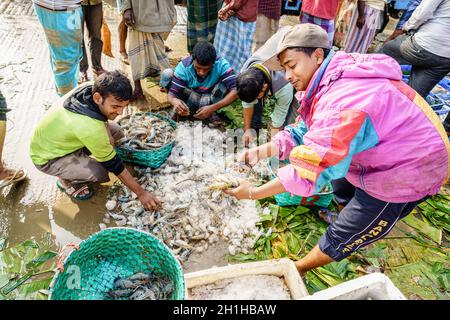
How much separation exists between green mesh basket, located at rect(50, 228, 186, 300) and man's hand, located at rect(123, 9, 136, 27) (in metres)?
3.41

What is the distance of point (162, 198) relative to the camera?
366 cm

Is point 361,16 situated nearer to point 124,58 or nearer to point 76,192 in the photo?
point 124,58

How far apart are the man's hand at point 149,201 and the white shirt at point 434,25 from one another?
165 inches

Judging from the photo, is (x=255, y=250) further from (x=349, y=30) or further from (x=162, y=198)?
(x=349, y=30)

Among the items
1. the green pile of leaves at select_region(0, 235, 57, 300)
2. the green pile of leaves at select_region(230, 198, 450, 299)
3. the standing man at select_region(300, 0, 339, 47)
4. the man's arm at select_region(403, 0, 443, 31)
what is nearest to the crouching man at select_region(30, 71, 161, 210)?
the green pile of leaves at select_region(0, 235, 57, 300)

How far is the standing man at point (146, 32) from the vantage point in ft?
15.0

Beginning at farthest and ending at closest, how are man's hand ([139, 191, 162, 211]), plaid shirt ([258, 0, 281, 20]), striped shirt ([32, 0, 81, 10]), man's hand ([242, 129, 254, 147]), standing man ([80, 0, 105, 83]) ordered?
plaid shirt ([258, 0, 281, 20]) → standing man ([80, 0, 105, 83]) → man's hand ([242, 129, 254, 147]) → striped shirt ([32, 0, 81, 10]) → man's hand ([139, 191, 162, 211])

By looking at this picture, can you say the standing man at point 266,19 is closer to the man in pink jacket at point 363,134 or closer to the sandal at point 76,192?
the man in pink jacket at point 363,134

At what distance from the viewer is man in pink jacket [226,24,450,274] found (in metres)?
1.85

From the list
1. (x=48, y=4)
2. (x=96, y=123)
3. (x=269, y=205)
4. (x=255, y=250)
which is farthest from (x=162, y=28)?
(x=255, y=250)

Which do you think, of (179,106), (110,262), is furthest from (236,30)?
(110,262)

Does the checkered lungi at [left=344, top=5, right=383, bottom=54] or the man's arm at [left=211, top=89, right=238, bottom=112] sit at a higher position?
the checkered lungi at [left=344, top=5, right=383, bottom=54]

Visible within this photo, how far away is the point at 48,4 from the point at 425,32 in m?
4.91

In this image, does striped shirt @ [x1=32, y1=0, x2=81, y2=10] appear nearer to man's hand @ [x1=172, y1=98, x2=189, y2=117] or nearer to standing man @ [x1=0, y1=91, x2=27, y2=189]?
standing man @ [x1=0, y1=91, x2=27, y2=189]
